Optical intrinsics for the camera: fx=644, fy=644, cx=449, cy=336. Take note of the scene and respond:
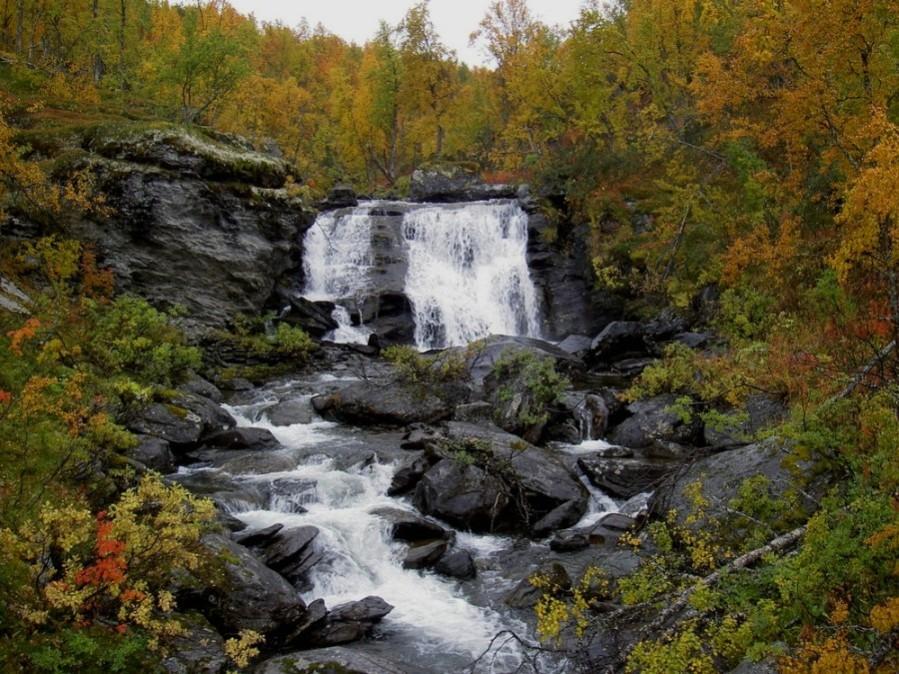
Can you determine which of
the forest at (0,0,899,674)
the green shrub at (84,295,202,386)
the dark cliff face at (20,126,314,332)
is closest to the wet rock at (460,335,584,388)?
the forest at (0,0,899,674)

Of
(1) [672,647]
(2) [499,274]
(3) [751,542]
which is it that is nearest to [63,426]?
(1) [672,647]

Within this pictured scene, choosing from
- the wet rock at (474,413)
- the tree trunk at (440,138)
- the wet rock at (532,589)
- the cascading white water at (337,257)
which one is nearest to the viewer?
the wet rock at (532,589)

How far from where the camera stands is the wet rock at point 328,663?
643 cm

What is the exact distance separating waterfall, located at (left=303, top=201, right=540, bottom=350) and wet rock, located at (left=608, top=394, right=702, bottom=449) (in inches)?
406

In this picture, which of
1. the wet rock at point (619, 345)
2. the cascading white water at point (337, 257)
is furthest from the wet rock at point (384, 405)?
the cascading white water at point (337, 257)

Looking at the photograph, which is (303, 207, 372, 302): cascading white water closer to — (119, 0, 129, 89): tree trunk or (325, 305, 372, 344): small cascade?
(325, 305, 372, 344): small cascade

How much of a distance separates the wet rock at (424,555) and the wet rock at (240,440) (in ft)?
17.6

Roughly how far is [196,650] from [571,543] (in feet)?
18.4

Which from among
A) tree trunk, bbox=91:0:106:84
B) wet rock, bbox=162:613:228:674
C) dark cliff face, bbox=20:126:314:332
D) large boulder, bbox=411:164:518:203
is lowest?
wet rock, bbox=162:613:228:674

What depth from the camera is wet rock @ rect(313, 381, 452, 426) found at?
15.6m

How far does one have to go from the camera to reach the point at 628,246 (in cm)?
2394

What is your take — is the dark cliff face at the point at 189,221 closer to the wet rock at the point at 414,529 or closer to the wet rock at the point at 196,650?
the wet rock at the point at 414,529

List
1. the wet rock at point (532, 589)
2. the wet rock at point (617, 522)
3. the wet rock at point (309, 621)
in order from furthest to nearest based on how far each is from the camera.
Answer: the wet rock at point (617, 522) < the wet rock at point (532, 589) < the wet rock at point (309, 621)

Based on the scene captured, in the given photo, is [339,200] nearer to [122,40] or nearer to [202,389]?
[122,40]
